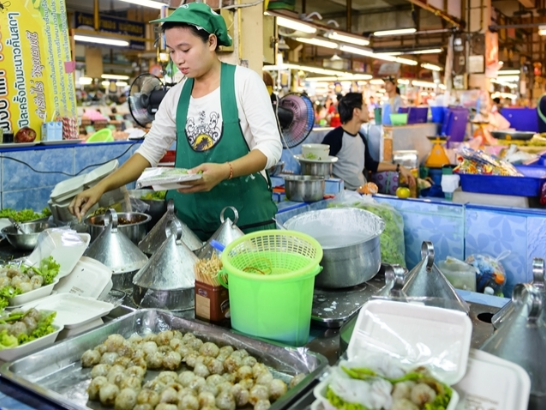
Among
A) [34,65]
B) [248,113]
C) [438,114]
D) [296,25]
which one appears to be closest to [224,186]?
[248,113]

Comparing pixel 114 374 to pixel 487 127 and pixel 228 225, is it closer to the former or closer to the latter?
pixel 228 225

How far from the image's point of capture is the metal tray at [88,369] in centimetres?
125

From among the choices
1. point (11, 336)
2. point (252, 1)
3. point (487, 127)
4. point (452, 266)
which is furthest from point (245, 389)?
point (487, 127)

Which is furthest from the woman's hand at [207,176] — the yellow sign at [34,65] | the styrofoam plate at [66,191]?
the yellow sign at [34,65]

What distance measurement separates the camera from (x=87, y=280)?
6.17ft

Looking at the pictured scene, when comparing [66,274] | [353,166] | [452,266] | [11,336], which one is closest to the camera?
[11,336]

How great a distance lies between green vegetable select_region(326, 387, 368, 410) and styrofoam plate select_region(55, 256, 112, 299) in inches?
41.6

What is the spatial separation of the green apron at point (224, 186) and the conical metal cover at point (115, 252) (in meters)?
0.51

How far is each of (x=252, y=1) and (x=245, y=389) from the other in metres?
3.32

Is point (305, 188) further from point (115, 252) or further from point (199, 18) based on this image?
point (115, 252)

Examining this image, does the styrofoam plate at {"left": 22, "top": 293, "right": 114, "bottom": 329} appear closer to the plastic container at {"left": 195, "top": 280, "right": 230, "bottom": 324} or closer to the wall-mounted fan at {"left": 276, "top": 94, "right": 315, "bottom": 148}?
the plastic container at {"left": 195, "top": 280, "right": 230, "bottom": 324}

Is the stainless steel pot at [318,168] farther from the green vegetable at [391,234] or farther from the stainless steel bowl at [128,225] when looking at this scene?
the stainless steel bowl at [128,225]

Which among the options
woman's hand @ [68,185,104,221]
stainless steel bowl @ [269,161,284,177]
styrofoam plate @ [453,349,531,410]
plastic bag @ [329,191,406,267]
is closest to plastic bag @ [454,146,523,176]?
plastic bag @ [329,191,406,267]

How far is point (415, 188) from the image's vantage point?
18.8 ft
